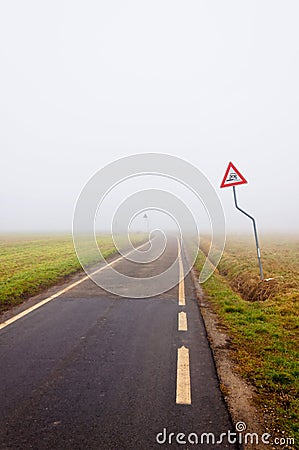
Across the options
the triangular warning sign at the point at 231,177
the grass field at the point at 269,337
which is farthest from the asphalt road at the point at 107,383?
the triangular warning sign at the point at 231,177

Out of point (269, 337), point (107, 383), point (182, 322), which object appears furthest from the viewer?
point (182, 322)

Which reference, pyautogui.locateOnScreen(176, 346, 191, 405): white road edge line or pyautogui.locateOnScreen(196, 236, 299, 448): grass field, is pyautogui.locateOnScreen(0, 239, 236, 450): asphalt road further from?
pyautogui.locateOnScreen(196, 236, 299, 448): grass field

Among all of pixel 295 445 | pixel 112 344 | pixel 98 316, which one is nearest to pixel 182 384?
pixel 295 445

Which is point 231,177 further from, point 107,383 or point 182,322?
point 107,383

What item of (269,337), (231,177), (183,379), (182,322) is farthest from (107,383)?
(231,177)

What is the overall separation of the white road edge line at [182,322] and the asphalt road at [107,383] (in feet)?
0.07

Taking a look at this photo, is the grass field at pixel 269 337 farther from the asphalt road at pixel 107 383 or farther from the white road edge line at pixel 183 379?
the white road edge line at pixel 183 379

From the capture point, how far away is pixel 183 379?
12.6 feet

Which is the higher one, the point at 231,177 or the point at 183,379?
the point at 231,177

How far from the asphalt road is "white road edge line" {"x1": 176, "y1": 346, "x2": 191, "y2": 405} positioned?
1 centimetres

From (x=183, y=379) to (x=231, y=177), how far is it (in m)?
6.95

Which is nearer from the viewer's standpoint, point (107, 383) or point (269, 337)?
point (107, 383)

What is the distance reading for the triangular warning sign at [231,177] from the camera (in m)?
9.18

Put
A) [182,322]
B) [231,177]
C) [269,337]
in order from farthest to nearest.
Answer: [231,177]
[182,322]
[269,337]
